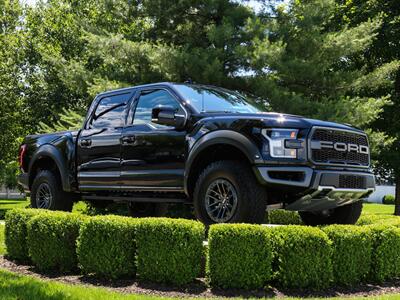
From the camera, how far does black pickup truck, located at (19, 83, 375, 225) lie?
235 inches

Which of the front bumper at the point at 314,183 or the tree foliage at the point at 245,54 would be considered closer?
the front bumper at the point at 314,183

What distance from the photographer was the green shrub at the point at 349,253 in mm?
6215

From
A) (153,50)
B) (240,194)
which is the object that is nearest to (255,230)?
(240,194)

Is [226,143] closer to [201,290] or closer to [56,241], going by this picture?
[201,290]

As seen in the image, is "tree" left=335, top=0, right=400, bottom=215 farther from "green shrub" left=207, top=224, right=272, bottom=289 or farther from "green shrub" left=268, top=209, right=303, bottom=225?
"green shrub" left=207, top=224, right=272, bottom=289

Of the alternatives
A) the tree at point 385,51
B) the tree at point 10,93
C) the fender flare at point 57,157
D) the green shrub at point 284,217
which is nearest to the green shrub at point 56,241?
the fender flare at point 57,157

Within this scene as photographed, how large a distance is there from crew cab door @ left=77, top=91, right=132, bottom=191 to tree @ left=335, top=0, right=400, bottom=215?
51.4ft

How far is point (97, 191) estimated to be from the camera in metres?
8.17

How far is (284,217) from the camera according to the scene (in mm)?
9453

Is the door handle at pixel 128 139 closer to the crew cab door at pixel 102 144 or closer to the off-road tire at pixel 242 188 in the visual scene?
the crew cab door at pixel 102 144

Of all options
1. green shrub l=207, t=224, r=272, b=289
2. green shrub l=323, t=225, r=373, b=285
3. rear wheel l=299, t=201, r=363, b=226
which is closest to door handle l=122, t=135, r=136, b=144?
green shrub l=207, t=224, r=272, b=289

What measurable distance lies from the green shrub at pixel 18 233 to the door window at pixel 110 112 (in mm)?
1582

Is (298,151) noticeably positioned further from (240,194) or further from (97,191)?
(97,191)

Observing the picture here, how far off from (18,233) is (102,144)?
67.4 inches
